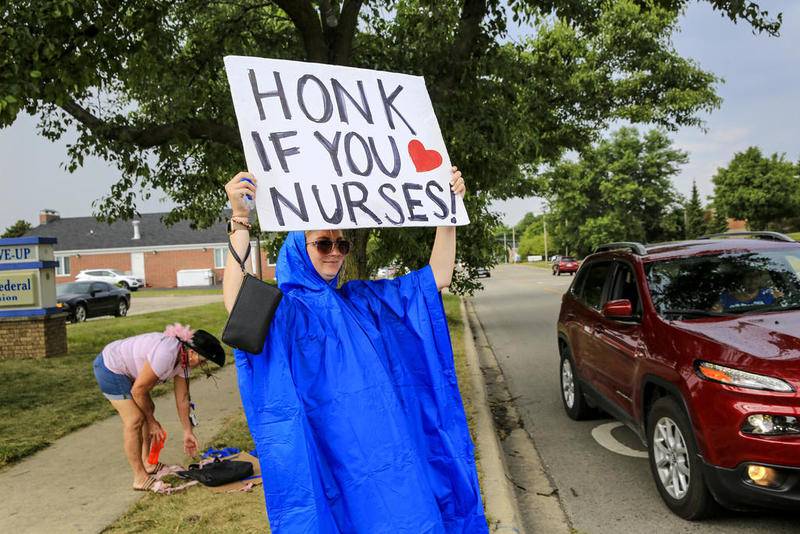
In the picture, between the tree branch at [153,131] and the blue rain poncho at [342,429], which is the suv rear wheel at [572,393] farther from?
the blue rain poncho at [342,429]

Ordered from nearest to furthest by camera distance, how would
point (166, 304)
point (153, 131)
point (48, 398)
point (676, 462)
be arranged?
point (676, 462) → point (153, 131) → point (48, 398) → point (166, 304)

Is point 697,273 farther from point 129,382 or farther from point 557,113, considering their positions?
point 557,113

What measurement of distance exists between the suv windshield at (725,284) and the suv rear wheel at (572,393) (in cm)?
186

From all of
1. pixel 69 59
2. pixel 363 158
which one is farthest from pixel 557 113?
pixel 363 158

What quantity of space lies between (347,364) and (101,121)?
6622 mm

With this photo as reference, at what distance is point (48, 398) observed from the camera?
8602mm

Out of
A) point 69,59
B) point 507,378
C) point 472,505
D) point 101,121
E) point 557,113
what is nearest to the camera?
point 472,505

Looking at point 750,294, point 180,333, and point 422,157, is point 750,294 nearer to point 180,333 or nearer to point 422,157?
point 422,157

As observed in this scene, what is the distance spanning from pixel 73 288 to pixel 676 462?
21801 millimetres

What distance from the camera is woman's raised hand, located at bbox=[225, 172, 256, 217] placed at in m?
2.22

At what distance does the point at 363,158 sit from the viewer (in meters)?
2.58

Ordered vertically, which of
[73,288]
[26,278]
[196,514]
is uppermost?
[26,278]

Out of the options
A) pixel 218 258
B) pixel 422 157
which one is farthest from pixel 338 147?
pixel 218 258

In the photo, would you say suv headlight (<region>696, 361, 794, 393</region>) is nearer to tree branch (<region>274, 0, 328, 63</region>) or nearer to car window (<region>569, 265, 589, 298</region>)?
car window (<region>569, 265, 589, 298</region>)
